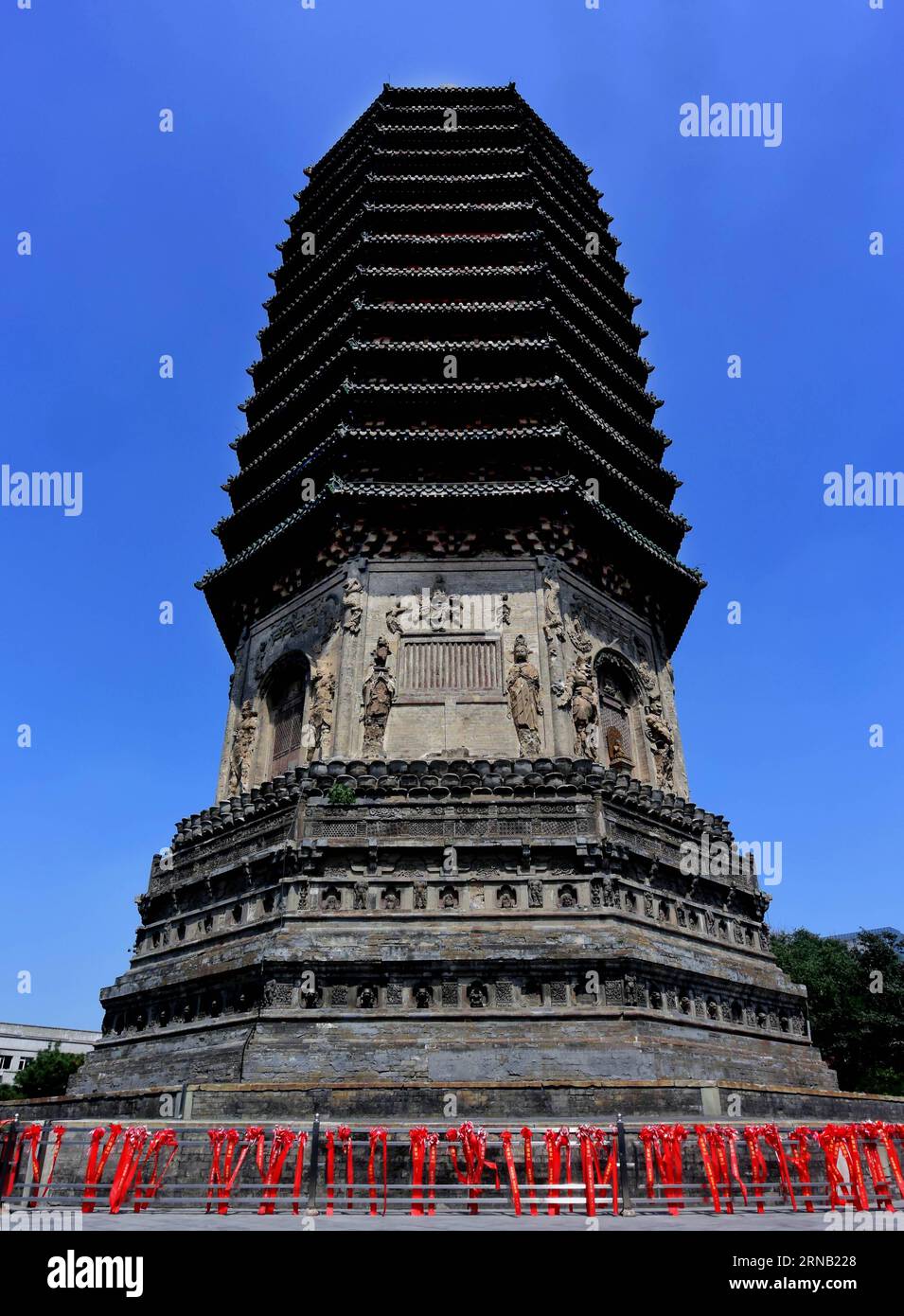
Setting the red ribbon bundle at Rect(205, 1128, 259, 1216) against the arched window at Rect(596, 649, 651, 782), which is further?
the arched window at Rect(596, 649, 651, 782)

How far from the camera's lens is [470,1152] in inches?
317

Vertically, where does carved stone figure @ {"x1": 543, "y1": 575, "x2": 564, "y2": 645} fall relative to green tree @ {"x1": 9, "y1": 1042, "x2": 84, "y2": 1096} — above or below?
above

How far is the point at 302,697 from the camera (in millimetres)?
19359

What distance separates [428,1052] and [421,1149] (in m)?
3.59

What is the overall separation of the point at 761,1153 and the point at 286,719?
13.4 m

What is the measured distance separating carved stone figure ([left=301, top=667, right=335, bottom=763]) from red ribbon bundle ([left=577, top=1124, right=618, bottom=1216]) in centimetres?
999

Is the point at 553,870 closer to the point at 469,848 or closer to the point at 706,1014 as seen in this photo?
the point at 469,848

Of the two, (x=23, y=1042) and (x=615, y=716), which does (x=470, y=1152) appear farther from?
(x=23, y=1042)

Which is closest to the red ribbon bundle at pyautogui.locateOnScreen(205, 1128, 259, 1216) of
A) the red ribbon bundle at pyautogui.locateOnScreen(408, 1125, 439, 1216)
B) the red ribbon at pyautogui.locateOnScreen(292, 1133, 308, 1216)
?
the red ribbon at pyautogui.locateOnScreen(292, 1133, 308, 1216)

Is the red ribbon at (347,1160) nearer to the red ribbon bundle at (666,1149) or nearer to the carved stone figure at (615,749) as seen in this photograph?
the red ribbon bundle at (666,1149)

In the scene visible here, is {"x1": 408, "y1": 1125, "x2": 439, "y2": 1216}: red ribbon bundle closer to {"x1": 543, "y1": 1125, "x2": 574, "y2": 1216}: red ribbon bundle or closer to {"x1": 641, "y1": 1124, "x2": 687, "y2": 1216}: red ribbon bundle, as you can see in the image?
{"x1": 543, "y1": 1125, "x2": 574, "y2": 1216}: red ribbon bundle

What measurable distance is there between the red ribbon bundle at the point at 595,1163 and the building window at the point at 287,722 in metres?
11.4

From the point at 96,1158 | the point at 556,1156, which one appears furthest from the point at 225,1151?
the point at 556,1156

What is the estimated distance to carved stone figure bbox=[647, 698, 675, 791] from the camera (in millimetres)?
19531
